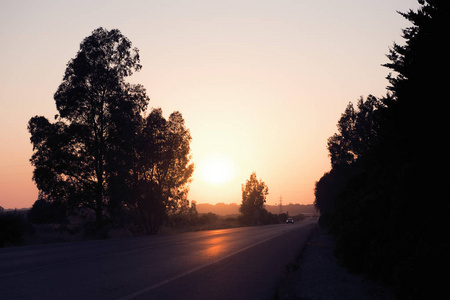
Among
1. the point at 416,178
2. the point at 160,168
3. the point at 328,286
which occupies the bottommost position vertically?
the point at 328,286

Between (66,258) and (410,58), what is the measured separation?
1139 cm

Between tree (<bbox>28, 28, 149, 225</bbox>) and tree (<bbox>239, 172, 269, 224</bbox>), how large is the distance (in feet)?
181

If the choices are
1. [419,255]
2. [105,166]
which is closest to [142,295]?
[419,255]

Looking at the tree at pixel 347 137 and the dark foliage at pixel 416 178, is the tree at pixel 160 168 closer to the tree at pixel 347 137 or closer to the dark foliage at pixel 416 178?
the tree at pixel 347 137

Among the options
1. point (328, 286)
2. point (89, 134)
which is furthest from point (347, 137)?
point (328, 286)

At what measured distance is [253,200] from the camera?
284 ft

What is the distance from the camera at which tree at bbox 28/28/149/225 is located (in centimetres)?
3053

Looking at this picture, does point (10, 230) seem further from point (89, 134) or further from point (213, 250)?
point (213, 250)

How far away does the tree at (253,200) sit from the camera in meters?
85.1

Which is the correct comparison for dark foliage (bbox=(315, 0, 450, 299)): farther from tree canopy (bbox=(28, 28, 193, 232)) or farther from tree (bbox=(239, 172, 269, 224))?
tree (bbox=(239, 172, 269, 224))

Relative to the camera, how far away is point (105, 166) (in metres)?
31.0

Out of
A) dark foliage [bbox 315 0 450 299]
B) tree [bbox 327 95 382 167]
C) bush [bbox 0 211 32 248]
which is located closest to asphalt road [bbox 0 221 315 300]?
dark foliage [bbox 315 0 450 299]

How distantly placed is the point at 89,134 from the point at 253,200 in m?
58.8

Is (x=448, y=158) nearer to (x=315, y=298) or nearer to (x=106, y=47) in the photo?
(x=315, y=298)
